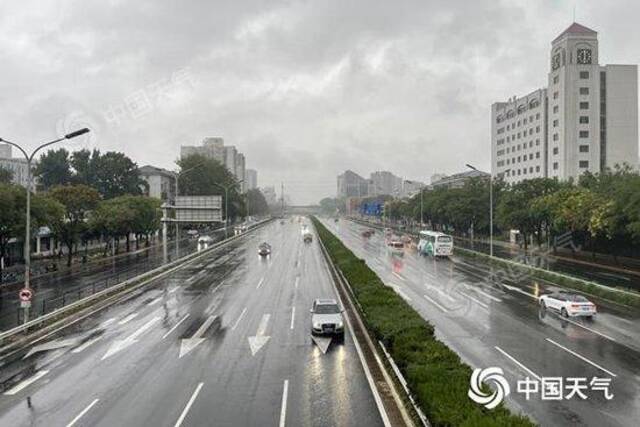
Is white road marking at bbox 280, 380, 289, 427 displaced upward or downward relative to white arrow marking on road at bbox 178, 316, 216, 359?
upward

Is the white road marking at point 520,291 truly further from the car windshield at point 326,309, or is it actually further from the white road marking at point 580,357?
the car windshield at point 326,309

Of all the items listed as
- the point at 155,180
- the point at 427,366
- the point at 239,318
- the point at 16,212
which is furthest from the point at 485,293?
the point at 155,180

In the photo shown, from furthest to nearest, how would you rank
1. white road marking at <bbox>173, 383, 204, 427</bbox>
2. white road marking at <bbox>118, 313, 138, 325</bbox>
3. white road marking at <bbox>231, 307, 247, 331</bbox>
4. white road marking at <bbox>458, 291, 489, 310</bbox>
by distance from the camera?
white road marking at <bbox>458, 291, 489, 310</bbox> < white road marking at <bbox>118, 313, 138, 325</bbox> < white road marking at <bbox>231, 307, 247, 331</bbox> < white road marking at <bbox>173, 383, 204, 427</bbox>

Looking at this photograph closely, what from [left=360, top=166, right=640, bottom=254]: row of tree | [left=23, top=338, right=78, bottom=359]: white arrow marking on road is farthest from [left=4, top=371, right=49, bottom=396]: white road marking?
[left=360, top=166, right=640, bottom=254]: row of tree

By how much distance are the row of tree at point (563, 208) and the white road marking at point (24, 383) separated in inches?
1690

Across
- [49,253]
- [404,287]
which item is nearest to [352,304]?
Answer: [404,287]

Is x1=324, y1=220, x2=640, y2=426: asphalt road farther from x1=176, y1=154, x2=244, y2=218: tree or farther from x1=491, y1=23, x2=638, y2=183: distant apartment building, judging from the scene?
x1=176, y1=154, x2=244, y2=218: tree

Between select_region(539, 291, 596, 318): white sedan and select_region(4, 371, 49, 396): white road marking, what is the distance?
2789cm

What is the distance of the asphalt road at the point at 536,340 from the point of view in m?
18.1

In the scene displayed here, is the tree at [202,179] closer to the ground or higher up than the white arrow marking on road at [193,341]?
Answer: higher up

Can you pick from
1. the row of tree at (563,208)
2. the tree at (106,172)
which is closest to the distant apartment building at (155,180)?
the tree at (106,172)

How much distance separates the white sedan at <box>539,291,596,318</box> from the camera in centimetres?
3312

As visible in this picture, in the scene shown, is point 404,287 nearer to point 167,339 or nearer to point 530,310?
point 530,310

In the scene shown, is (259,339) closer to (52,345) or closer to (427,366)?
(52,345)
